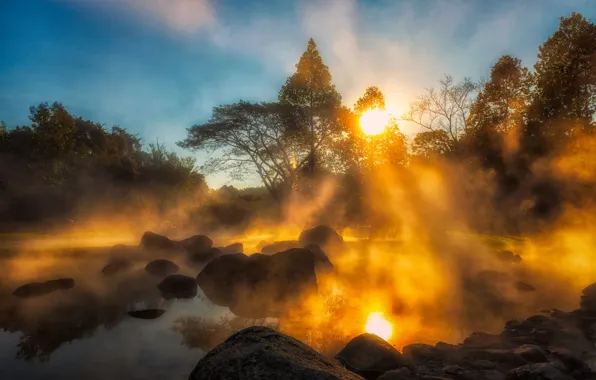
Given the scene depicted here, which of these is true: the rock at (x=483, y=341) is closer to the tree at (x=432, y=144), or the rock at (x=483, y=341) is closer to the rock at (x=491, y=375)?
the rock at (x=491, y=375)

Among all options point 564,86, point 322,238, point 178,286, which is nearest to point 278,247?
point 322,238

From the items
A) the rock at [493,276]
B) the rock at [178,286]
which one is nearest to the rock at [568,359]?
the rock at [493,276]

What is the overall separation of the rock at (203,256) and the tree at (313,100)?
557 inches

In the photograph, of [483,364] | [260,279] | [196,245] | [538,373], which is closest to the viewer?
[538,373]

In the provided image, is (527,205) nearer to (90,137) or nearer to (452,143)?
(452,143)

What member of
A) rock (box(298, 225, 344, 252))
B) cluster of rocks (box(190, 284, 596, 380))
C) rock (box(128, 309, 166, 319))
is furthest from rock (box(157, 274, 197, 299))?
rock (box(298, 225, 344, 252))

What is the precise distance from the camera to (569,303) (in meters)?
10.1


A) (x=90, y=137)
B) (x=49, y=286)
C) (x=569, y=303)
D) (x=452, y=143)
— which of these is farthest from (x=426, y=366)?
(x=90, y=137)

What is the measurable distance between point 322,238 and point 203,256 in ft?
19.9

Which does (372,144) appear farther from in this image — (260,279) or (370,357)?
(370,357)

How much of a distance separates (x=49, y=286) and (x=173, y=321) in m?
5.26

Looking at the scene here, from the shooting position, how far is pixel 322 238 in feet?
61.6

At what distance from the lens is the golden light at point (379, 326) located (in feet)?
24.8

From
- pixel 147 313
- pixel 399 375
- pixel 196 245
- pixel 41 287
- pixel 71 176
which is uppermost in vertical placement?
pixel 71 176
